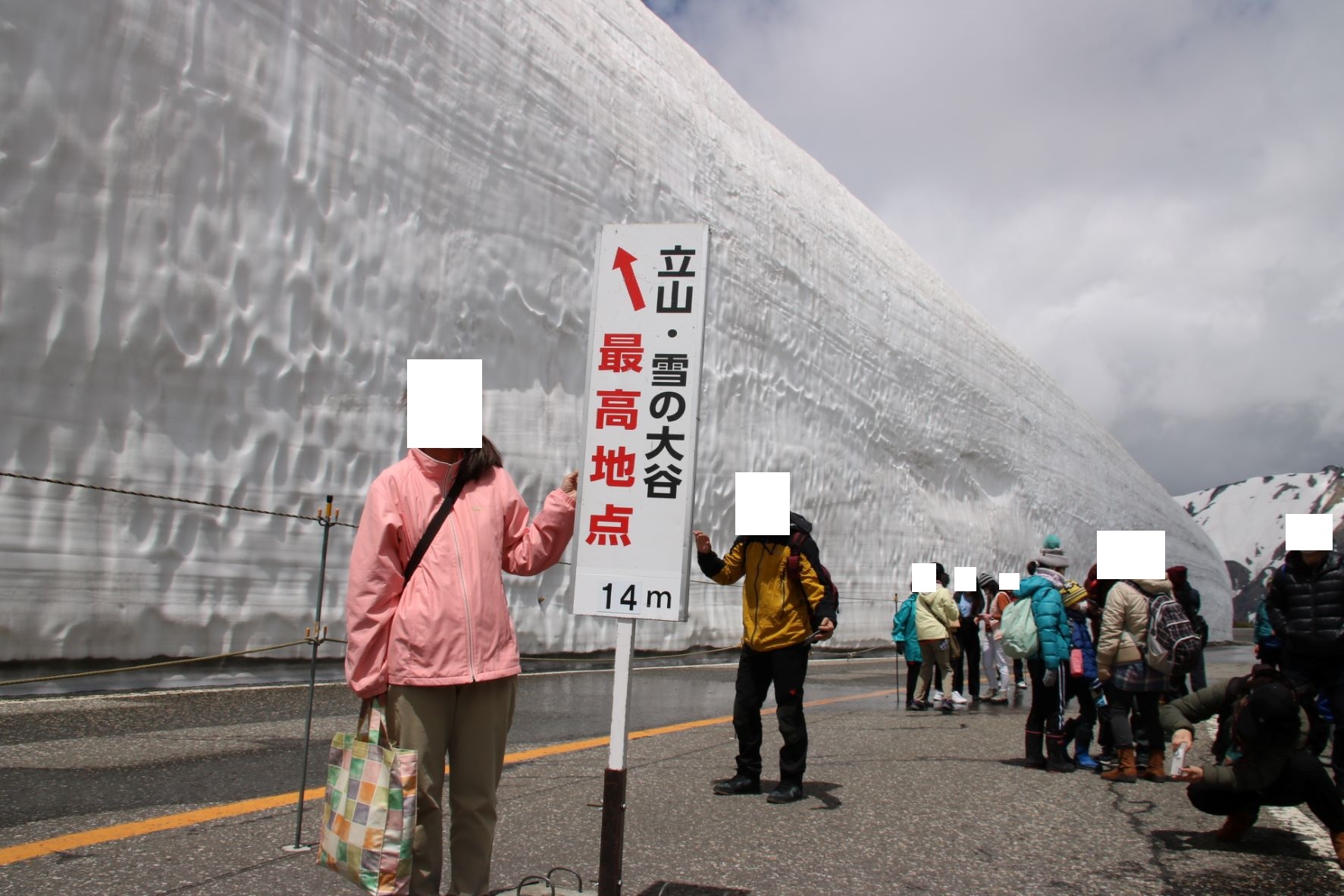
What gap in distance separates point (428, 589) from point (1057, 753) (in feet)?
16.0

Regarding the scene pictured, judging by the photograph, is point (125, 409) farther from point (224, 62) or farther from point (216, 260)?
point (224, 62)

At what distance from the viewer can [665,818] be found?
15.4ft

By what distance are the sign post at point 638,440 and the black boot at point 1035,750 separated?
13.4 feet

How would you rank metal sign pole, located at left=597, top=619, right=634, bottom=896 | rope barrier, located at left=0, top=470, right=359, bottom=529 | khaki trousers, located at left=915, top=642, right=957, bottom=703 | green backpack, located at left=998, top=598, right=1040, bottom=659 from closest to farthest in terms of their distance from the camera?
1. metal sign pole, located at left=597, top=619, right=634, bottom=896
2. green backpack, located at left=998, top=598, right=1040, bottom=659
3. rope barrier, located at left=0, top=470, right=359, bottom=529
4. khaki trousers, located at left=915, top=642, right=957, bottom=703

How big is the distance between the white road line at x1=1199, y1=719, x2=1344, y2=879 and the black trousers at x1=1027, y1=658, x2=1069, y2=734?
119 centimetres

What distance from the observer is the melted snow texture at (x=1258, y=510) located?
535ft

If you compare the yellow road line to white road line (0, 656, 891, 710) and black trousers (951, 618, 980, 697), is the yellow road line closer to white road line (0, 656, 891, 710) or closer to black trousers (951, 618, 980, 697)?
white road line (0, 656, 891, 710)

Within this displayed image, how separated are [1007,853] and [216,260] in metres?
7.79

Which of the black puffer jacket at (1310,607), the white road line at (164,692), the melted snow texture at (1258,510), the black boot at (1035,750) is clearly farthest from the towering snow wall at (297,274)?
the melted snow texture at (1258,510)

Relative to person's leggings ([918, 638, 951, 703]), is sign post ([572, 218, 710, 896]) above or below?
above

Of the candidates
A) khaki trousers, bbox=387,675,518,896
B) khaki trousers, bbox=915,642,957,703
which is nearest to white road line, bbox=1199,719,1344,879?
khaki trousers, bbox=387,675,518,896

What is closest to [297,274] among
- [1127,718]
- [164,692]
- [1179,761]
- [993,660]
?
[164,692]

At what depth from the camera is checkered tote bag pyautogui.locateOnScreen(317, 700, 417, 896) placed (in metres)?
2.67

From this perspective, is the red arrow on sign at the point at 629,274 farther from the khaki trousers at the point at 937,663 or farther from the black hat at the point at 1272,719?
the khaki trousers at the point at 937,663
